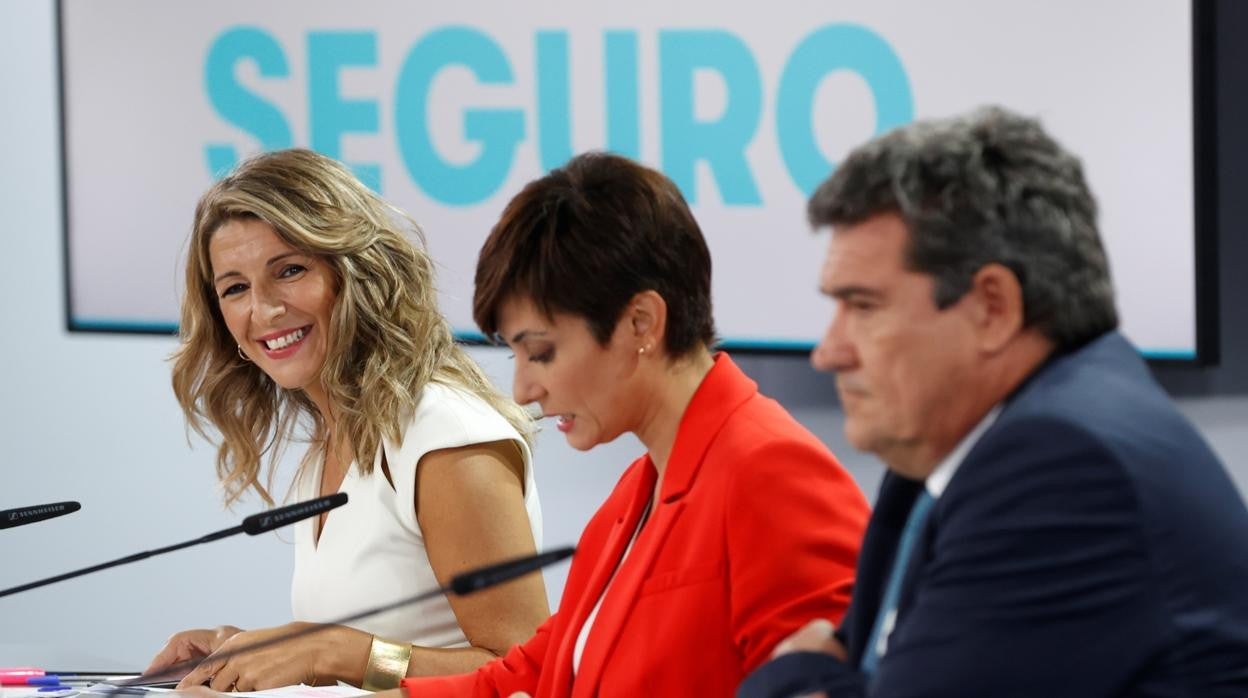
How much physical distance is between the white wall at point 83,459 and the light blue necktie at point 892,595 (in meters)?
2.96

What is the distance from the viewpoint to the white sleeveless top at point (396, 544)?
7.89ft

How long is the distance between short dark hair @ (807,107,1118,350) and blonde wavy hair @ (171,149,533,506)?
1.33m

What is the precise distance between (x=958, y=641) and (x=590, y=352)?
0.70m

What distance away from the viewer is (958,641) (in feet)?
3.88

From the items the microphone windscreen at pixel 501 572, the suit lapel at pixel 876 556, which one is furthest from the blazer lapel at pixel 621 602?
the suit lapel at pixel 876 556

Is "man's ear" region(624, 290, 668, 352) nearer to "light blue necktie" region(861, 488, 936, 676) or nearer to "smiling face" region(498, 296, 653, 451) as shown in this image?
"smiling face" region(498, 296, 653, 451)

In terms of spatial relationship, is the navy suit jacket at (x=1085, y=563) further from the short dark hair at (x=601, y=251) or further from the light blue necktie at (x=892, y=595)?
the short dark hair at (x=601, y=251)

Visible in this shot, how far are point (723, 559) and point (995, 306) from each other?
1.71 feet

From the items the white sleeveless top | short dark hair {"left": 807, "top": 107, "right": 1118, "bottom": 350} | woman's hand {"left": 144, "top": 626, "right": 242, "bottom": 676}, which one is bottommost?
woman's hand {"left": 144, "top": 626, "right": 242, "bottom": 676}

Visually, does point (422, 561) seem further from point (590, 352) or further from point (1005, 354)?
point (1005, 354)

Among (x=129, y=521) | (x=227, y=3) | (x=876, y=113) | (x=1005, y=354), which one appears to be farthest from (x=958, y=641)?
(x=129, y=521)

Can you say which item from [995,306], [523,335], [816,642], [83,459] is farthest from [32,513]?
[83,459]

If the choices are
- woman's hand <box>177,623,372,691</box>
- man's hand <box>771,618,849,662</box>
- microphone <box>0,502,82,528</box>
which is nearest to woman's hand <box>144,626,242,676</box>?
woman's hand <box>177,623,372,691</box>

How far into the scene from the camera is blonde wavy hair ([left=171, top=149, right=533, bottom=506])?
251 cm
